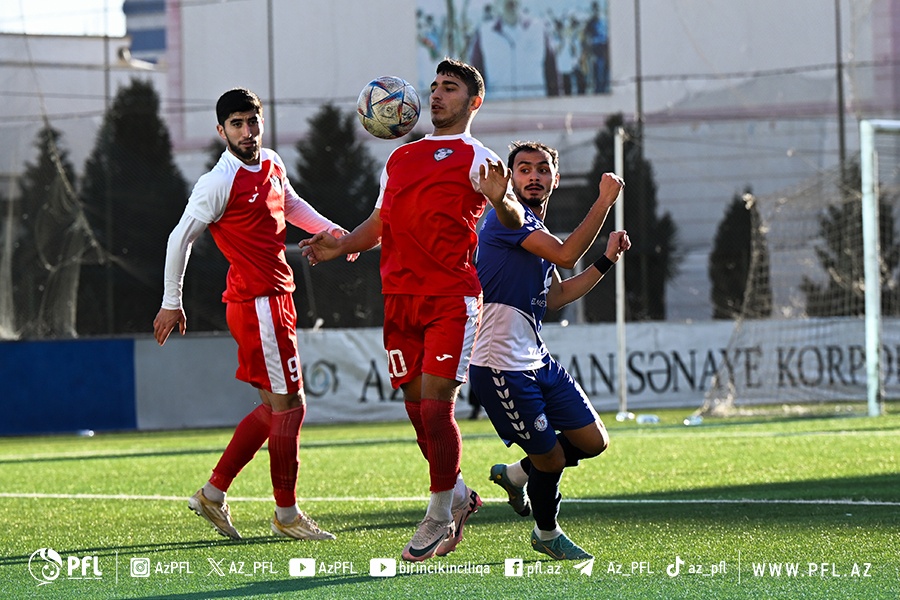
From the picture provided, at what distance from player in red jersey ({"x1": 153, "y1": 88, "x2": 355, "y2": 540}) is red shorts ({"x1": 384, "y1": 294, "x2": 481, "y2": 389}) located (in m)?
0.89

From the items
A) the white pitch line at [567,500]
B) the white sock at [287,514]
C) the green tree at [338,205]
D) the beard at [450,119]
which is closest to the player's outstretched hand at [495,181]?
the beard at [450,119]

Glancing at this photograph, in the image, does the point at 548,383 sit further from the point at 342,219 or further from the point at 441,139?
the point at 342,219

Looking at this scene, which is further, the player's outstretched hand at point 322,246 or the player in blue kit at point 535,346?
the player's outstretched hand at point 322,246

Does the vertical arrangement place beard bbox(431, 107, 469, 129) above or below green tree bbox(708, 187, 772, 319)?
above

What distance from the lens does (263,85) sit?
33.0m

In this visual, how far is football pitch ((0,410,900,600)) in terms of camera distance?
4797 millimetres

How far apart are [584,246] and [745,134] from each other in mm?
23954

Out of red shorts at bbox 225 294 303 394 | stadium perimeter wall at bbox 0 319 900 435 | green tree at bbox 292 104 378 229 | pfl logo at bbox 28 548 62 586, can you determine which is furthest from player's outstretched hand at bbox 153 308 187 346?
green tree at bbox 292 104 378 229

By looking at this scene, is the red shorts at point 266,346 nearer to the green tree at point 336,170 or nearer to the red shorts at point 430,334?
the red shorts at point 430,334

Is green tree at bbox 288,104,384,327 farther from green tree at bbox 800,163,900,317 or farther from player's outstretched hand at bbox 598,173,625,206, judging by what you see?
player's outstretched hand at bbox 598,173,625,206

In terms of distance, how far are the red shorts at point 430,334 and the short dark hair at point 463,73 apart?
2.89ft

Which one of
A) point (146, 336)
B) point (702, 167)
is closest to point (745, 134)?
point (702, 167)

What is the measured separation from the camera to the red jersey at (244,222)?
6496 mm

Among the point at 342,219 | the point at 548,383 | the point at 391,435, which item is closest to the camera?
the point at 548,383
